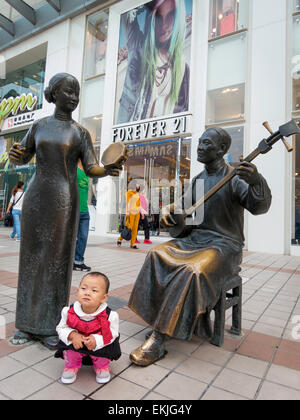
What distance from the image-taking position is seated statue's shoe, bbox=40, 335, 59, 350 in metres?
2.04

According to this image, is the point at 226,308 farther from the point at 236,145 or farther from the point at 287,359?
the point at 236,145

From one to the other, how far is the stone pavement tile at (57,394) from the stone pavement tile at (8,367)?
29 centimetres

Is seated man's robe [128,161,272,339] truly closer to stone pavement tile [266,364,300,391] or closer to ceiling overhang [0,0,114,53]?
stone pavement tile [266,364,300,391]

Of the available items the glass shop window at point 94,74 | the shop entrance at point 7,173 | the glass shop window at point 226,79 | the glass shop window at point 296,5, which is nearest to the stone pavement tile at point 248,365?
the glass shop window at point 226,79

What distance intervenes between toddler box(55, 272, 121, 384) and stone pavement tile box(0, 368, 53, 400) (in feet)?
0.44

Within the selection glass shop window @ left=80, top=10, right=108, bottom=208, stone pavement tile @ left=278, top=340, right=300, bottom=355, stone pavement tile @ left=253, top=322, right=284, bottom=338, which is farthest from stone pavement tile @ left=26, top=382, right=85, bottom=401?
glass shop window @ left=80, top=10, right=108, bottom=208

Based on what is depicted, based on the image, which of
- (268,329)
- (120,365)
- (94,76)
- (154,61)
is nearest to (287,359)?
(268,329)

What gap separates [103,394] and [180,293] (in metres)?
0.73

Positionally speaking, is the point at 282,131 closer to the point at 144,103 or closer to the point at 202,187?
the point at 202,187

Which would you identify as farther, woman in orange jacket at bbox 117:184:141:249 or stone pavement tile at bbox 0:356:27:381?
woman in orange jacket at bbox 117:184:141:249

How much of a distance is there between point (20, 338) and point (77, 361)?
0.70 metres

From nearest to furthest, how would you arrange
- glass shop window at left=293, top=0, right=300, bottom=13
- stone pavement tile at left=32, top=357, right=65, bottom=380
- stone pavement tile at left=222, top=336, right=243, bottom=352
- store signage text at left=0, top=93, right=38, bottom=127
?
1. stone pavement tile at left=32, top=357, right=65, bottom=380
2. stone pavement tile at left=222, top=336, right=243, bottom=352
3. glass shop window at left=293, top=0, right=300, bottom=13
4. store signage text at left=0, top=93, right=38, bottom=127

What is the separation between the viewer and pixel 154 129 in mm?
10453
